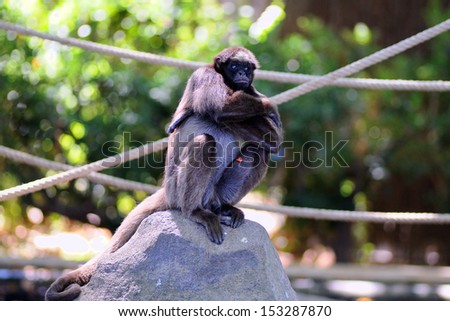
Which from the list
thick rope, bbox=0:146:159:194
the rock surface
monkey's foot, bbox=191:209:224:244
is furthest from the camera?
thick rope, bbox=0:146:159:194

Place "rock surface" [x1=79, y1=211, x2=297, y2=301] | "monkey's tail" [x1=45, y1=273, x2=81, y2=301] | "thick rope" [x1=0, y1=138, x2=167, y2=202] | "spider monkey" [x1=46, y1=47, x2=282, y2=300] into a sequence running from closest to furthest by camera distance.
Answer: "rock surface" [x1=79, y1=211, x2=297, y2=301], "spider monkey" [x1=46, y1=47, x2=282, y2=300], "monkey's tail" [x1=45, y1=273, x2=81, y2=301], "thick rope" [x1=0, y1=138, x2=167, y2=202]

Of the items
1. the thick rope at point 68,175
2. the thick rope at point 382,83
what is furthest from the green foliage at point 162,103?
the thick rope at point 68,175

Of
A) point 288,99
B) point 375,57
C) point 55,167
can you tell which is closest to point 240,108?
point 288,99

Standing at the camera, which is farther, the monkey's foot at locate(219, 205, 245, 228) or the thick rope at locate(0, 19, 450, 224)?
the thick rope at locate(0, 19, 450, 224)

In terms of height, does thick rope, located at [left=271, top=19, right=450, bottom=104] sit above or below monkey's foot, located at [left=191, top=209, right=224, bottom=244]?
above

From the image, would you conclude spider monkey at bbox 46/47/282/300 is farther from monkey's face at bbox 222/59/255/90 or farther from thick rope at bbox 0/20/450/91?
thick rope at bbox 0/20/450/91

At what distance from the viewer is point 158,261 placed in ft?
14.7

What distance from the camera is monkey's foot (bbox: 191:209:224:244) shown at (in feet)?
14.8

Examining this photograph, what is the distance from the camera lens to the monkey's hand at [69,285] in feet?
15.8

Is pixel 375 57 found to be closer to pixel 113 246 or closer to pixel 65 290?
pixel 113 246

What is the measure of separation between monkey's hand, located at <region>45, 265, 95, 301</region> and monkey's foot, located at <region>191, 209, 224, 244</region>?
90 cm

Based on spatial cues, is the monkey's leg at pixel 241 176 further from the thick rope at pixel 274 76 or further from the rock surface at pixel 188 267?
the thick rope at pixel 274 76

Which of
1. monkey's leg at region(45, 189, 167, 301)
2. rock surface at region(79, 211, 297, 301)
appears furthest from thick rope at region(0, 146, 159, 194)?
rock surface at region(79, 211, 297, 301)

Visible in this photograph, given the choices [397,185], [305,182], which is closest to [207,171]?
[305,182]
